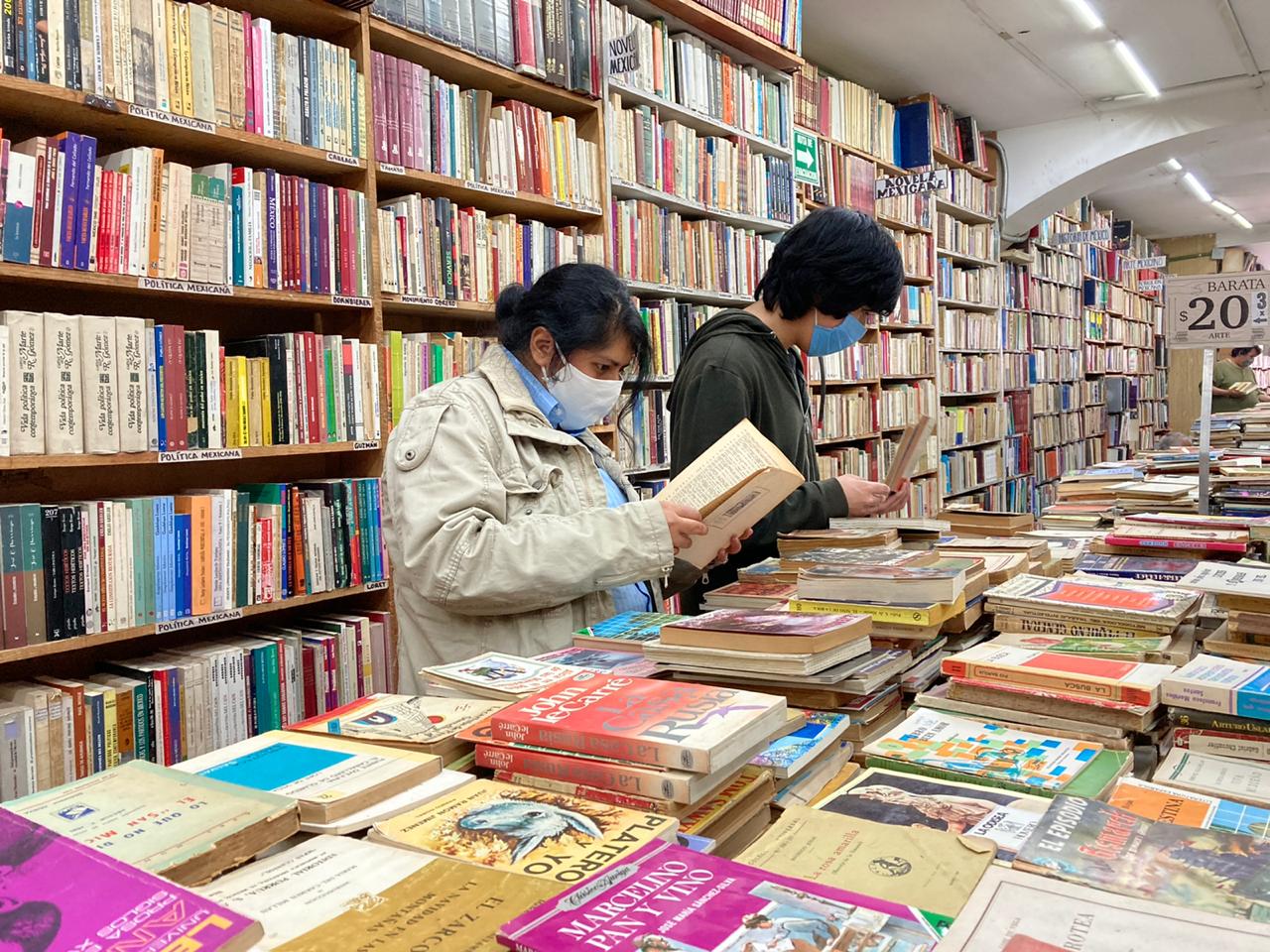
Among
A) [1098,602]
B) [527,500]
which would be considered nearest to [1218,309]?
[1098,602]

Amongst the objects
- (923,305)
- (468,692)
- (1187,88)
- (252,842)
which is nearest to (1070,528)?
(468,692)

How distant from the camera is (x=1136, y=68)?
5918 millimetres

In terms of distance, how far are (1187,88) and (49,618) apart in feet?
23.9

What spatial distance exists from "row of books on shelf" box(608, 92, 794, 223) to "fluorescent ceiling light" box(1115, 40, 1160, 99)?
2703 mm

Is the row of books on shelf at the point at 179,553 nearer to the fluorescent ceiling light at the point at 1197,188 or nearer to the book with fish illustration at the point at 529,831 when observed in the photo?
the book with fish illustration at the point at 529,831

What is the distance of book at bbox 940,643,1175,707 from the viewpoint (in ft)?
3.53

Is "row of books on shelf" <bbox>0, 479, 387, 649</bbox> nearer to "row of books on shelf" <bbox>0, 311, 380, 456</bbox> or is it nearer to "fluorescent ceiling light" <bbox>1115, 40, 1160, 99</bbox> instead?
"row of books on shelf" <bbox>0, 311, 380, 456</bbox>

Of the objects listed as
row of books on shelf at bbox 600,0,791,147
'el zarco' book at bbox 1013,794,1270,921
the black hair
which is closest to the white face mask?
the black hair

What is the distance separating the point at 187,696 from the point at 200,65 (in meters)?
1.45

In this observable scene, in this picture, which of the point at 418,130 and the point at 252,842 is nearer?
the point at 252,842

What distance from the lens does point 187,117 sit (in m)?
2.11

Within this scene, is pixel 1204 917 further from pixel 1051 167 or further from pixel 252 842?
pixel 1051 167

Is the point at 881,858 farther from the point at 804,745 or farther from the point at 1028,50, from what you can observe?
the point at 1028,50

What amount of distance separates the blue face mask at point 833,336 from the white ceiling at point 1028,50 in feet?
9.77
